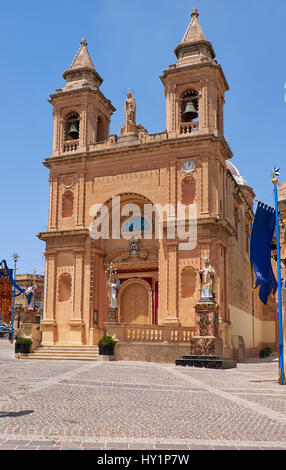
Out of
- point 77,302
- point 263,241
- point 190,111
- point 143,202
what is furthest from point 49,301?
point 263,241

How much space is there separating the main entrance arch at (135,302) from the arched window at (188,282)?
136 inches

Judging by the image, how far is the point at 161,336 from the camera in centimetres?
2378

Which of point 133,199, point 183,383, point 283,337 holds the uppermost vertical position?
point 133,199

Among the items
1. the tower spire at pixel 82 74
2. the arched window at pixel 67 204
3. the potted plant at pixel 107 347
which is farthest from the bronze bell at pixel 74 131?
the potted plant at pixel 107 347

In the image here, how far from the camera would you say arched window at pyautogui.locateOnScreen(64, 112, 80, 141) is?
33.2 metres

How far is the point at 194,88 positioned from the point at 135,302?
1371 centimetres

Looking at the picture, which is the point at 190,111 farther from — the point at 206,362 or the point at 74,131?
the point at 206,362

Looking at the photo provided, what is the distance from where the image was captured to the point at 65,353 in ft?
89.0

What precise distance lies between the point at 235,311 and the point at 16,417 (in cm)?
2500

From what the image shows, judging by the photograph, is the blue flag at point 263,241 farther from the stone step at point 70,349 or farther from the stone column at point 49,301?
the stone column at point 49,301

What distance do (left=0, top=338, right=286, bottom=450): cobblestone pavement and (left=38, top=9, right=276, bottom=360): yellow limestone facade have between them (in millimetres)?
13692
